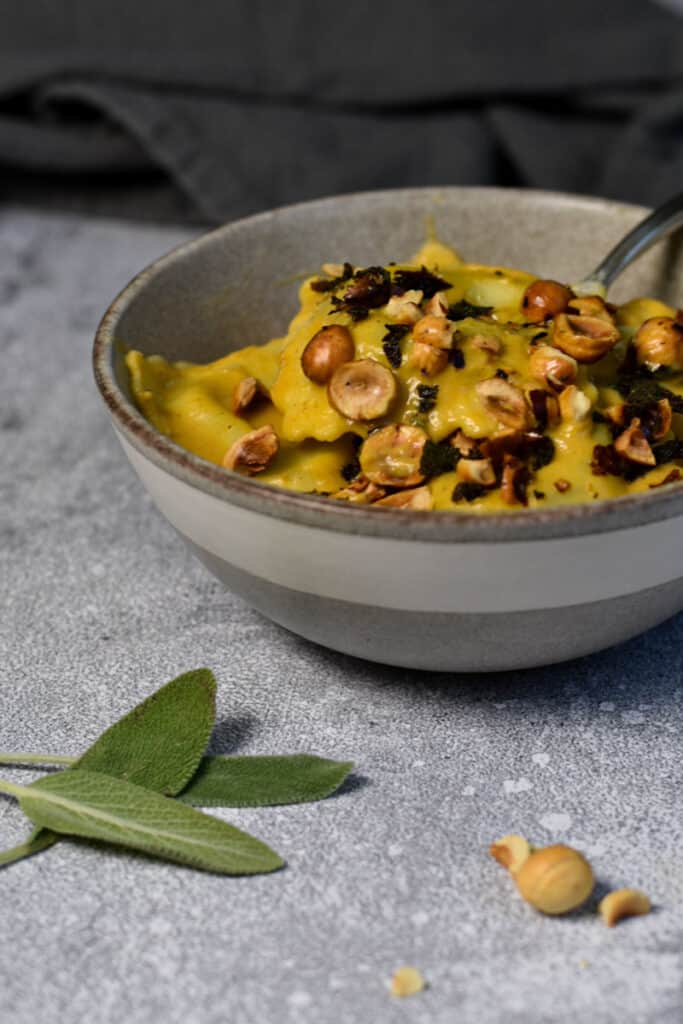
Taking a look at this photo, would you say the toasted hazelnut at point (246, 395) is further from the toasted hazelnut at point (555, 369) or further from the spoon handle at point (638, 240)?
the spoon handle at point (638, 240)

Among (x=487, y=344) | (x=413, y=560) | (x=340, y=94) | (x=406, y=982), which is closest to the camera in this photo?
(x=406, y=982)

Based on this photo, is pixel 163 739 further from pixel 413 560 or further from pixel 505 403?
pixel 505 403

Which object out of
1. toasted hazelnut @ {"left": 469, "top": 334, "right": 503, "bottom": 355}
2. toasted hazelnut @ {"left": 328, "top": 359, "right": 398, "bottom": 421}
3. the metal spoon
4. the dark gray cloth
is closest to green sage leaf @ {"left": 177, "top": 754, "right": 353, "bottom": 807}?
toasted hazelnut @ {"left": 328, "top": 359, "right": 398, "bottom": 421}

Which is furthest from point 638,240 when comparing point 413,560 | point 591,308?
point 413,560

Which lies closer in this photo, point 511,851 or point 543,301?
point 511,851

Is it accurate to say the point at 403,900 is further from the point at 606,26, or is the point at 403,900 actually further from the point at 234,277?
the point at 606,26

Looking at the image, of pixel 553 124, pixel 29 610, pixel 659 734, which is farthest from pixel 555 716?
pixel 553 124

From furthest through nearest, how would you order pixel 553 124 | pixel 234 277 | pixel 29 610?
pixel 553 124, pixel 234 277, pixel 29 610
